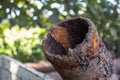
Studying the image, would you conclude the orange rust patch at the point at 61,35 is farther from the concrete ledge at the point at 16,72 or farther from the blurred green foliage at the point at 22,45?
the blurred green foliage at the point at 22,45

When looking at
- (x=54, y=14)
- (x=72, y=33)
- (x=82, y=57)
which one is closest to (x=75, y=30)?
(x=72, y=33)

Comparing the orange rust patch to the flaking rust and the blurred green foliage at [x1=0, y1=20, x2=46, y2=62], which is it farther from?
the blurred green foliage at [x1=0, y1=20, x2=46, y2=62]

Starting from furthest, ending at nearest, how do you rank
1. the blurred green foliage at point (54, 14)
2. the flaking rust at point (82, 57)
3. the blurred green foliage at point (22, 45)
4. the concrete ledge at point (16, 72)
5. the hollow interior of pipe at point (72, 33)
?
the blurred green foliage at point (22, 45), the blurred green foliage at point (54, 14), the concrete ledge at point (16, 72), the hollow interior of pipe at point (72, 33), the flaking rust at point (82, 57)

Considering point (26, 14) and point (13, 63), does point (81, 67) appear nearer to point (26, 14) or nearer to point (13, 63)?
point (13, 63)

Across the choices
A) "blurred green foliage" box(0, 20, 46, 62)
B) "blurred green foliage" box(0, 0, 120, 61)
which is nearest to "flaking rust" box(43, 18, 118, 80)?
"blurred green foliage" box(0, 0, 120, 61)

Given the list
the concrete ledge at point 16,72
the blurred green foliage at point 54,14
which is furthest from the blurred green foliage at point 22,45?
the concrete ledge at point 16,72
